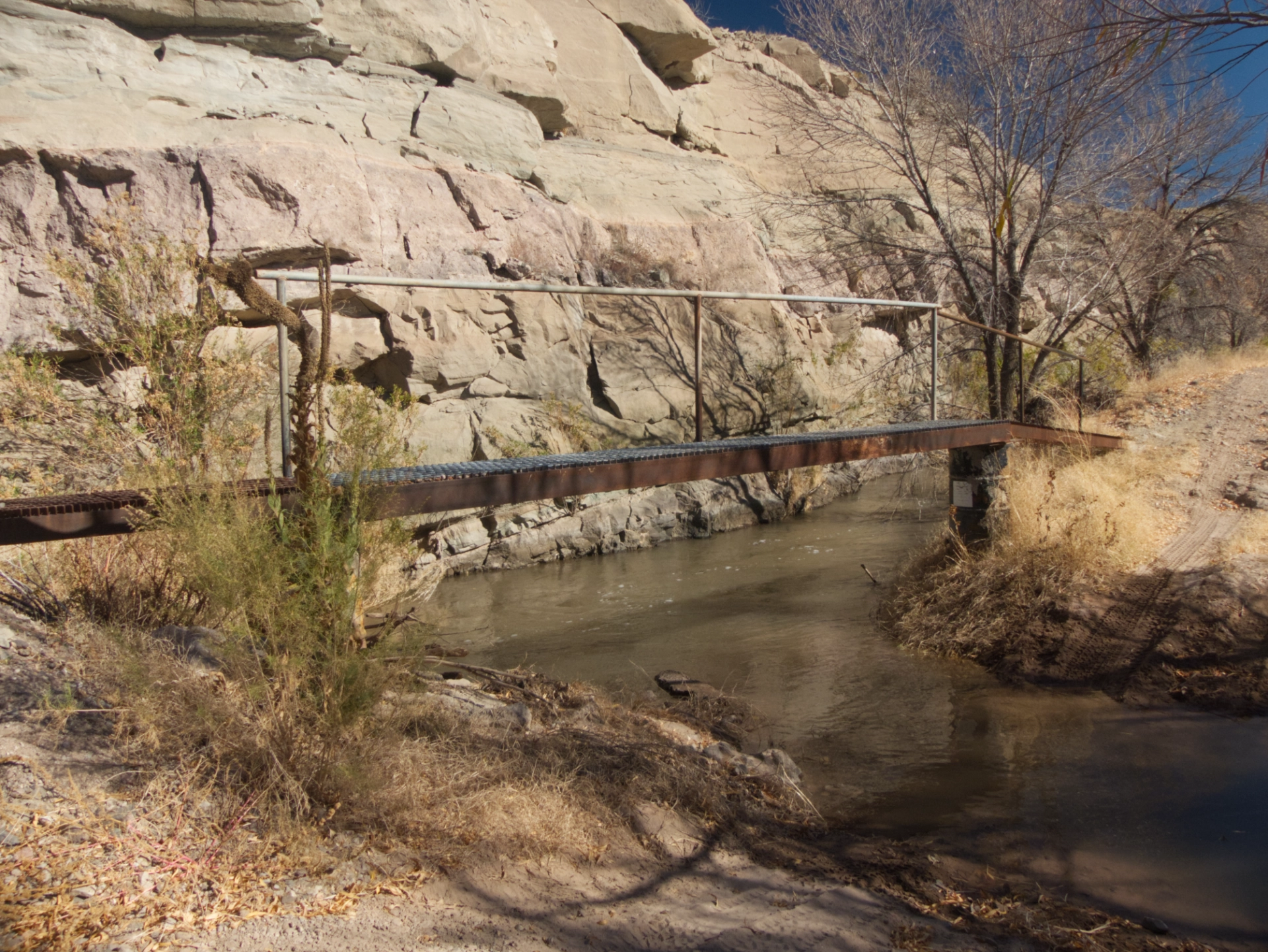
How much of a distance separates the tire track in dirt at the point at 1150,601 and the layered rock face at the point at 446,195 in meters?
4.55

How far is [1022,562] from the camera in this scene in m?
7.90

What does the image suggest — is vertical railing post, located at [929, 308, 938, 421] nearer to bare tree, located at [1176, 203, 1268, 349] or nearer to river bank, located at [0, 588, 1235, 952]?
river bank, located at [0, 588, 1235, 952]

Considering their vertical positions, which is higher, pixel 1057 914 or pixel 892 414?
pixel 892 414

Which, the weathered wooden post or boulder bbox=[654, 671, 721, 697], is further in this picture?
boulder bbox=[654, 671, 721, 697]

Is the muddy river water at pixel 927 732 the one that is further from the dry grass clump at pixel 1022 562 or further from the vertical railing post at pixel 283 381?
the vertical railing post at pixel 283 381

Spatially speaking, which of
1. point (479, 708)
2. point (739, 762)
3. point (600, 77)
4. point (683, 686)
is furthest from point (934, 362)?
point (600, 77)

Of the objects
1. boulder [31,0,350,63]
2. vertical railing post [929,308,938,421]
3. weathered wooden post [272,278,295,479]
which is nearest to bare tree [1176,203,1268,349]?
vertical railing post [929,308,938,421]

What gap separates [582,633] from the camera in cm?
891

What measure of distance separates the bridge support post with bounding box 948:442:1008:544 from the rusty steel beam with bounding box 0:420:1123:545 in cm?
64

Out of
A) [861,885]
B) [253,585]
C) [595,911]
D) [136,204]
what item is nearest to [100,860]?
[253,585]


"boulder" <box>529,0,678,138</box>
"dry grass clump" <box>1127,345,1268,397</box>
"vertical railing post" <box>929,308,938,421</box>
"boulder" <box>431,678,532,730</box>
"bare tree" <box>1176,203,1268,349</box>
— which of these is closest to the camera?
"boulder" <box>431,678,532,730</box>

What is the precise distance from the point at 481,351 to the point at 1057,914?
10.7 metres

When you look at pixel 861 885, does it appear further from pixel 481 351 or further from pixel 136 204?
pixel 136 204

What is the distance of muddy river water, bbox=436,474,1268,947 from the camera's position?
4.28m
